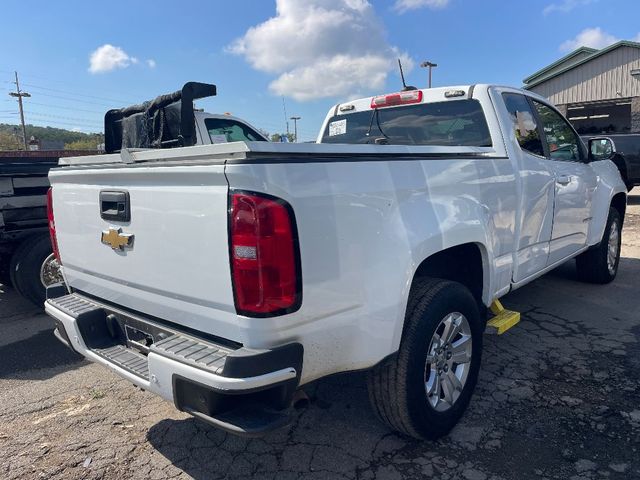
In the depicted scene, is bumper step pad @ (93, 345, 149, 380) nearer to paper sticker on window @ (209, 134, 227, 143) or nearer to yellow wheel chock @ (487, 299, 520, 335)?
yellow wheel chock @ (487, 299, 520, 335)

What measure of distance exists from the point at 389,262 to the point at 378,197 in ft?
0.97

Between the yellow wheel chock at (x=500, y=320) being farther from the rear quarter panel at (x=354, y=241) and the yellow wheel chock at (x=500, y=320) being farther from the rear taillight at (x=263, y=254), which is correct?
the rear taillight at (x=263, y=254)

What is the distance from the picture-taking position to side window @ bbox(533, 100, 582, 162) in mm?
4227

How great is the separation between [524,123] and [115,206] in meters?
3.02

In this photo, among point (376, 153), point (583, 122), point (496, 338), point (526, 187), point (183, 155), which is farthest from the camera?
point (583, 122)

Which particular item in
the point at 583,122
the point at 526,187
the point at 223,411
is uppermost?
the point at 583,122

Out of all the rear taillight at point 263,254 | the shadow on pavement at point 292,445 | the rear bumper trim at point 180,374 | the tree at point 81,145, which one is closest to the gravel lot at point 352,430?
the shadow on pavement at point 292,445

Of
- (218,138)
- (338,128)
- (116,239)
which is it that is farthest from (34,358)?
(218,138)

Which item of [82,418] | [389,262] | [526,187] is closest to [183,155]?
[389,262]

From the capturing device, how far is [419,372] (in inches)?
99.3

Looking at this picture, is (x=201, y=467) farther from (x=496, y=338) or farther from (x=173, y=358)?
(x=496, y=338)

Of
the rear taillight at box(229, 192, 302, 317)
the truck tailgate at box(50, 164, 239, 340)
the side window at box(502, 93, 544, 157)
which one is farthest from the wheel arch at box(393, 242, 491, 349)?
the truck tailgate at box(50, 164, 239, 340)

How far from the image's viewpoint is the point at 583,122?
26.0m

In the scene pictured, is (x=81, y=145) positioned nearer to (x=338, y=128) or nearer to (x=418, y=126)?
(x=338, y=128)
